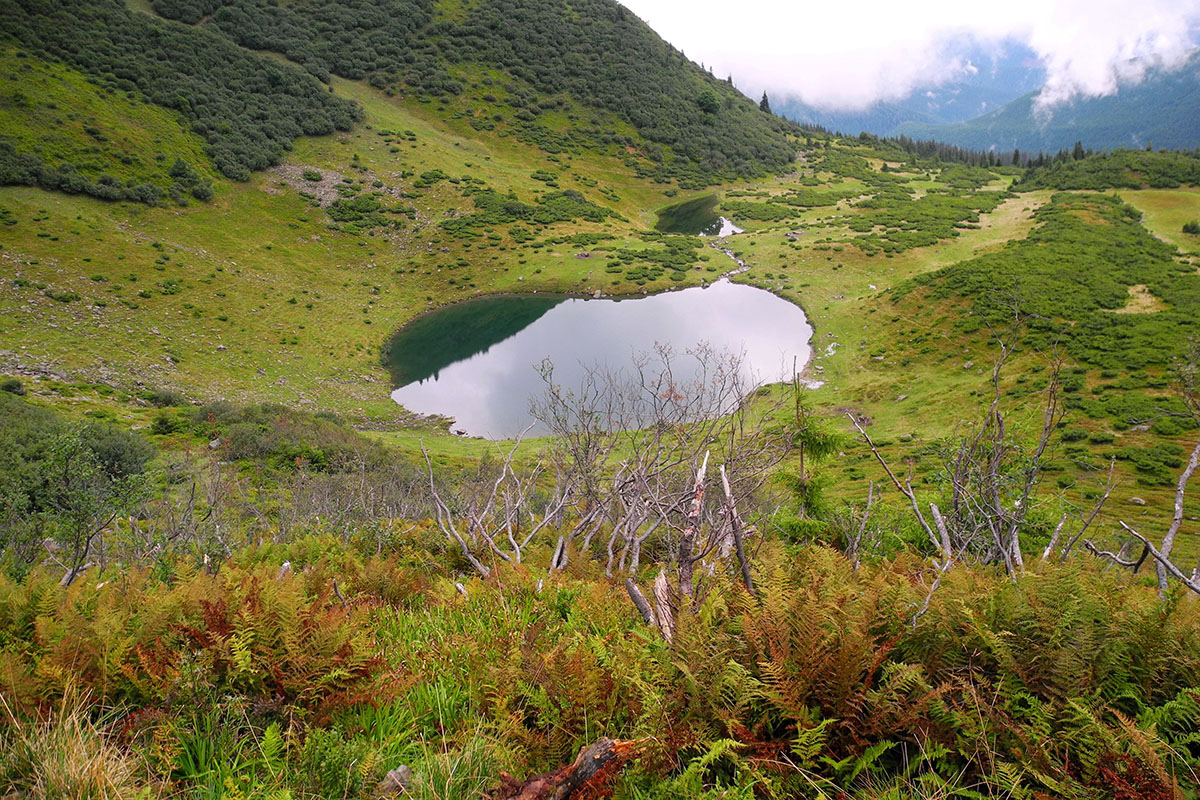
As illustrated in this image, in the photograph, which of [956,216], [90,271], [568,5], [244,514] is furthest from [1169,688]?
[568,5]

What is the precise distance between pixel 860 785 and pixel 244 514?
16.9m

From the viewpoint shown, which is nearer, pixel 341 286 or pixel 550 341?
pixel 550 341

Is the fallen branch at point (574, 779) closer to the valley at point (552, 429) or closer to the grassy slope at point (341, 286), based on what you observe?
the valley at point (552, 429)

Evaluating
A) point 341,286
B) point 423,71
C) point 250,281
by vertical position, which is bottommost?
point 341,286

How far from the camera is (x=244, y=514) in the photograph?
1509 cm

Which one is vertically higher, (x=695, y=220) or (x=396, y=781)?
(x=695, y=220)

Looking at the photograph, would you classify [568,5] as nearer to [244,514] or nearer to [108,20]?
[108,20]

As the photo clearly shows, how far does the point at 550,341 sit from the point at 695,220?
35.1 meters

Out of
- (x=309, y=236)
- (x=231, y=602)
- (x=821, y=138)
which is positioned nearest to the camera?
(x=231, y=602)

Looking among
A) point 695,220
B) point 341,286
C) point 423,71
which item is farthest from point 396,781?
point 423,71

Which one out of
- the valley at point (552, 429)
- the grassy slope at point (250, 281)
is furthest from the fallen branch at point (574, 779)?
the grassy slope at point (250, 281)

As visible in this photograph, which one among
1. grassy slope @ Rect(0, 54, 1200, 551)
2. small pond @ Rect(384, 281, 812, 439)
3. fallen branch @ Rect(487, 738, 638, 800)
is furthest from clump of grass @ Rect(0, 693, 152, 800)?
small pond @ Rect(384, 281, 812, 439)

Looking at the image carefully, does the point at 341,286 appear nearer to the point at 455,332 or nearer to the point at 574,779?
the point at 455,332

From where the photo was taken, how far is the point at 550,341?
39.3m
